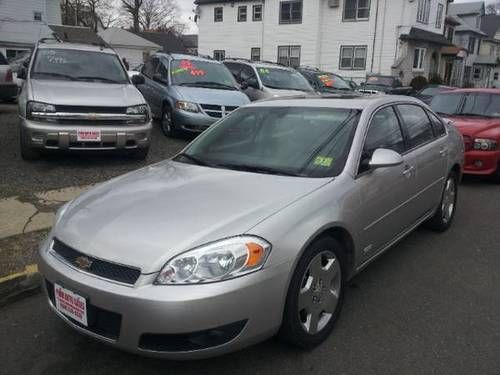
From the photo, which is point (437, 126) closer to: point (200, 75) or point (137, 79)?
point (137, 79)

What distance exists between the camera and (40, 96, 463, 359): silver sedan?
2428mm

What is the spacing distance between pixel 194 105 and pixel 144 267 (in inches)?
278

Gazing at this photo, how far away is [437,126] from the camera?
16.5 ft

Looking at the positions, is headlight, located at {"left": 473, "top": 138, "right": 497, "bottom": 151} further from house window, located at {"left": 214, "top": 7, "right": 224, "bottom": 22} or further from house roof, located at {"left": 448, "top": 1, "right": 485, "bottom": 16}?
house roof, located at {"left": 448, "top": 1, "right": 485, "bottom": 16}

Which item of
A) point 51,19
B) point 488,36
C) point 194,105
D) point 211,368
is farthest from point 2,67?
point 488,36

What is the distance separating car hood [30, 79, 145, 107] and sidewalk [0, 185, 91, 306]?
1.31 meters

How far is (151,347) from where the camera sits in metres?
2.44

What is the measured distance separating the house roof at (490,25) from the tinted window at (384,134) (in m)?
55.6

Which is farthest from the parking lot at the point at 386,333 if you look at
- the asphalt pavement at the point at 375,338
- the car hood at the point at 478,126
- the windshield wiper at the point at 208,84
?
the windshield wiper at the point at 208,84

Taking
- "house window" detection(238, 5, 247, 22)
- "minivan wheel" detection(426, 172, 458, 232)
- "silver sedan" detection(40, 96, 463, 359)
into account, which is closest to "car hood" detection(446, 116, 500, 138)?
"minivan wheel" detection(426, 172, 458, 232)

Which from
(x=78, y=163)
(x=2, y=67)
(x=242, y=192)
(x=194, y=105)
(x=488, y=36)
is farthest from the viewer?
(x=488, y=36)

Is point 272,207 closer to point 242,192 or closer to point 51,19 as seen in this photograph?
point 242,192

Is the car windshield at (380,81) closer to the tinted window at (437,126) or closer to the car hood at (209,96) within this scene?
the car hood at (209,96)

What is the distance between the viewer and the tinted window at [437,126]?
195 inches
